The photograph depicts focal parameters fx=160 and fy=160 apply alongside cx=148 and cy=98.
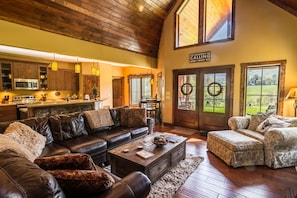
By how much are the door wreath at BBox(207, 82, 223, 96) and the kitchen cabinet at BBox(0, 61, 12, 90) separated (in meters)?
6.69

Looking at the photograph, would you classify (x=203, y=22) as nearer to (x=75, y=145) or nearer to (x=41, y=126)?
(x=75, y=145)

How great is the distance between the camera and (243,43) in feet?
14.6

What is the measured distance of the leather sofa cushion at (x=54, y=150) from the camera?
2.31m

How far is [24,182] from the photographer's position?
817 mm

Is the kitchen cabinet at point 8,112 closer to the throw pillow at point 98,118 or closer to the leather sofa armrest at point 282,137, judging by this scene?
the throw pillow at point 98,118

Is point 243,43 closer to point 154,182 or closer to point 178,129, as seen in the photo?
point 178,129

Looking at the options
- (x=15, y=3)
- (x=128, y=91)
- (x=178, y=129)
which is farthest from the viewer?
(x=128, y=91)

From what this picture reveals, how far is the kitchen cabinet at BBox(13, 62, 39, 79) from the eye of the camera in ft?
18.1

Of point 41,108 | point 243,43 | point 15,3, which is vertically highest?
point 15,3

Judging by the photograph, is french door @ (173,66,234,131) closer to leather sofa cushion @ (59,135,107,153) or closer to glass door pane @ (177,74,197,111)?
glass door pane @ (177,74,197,111)

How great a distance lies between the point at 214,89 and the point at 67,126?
165 inches

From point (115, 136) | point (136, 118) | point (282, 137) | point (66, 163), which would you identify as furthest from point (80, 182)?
point (282, 137)

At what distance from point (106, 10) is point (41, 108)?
3.26 meters

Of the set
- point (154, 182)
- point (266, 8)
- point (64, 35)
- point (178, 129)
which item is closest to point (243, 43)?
point (266, 8)
